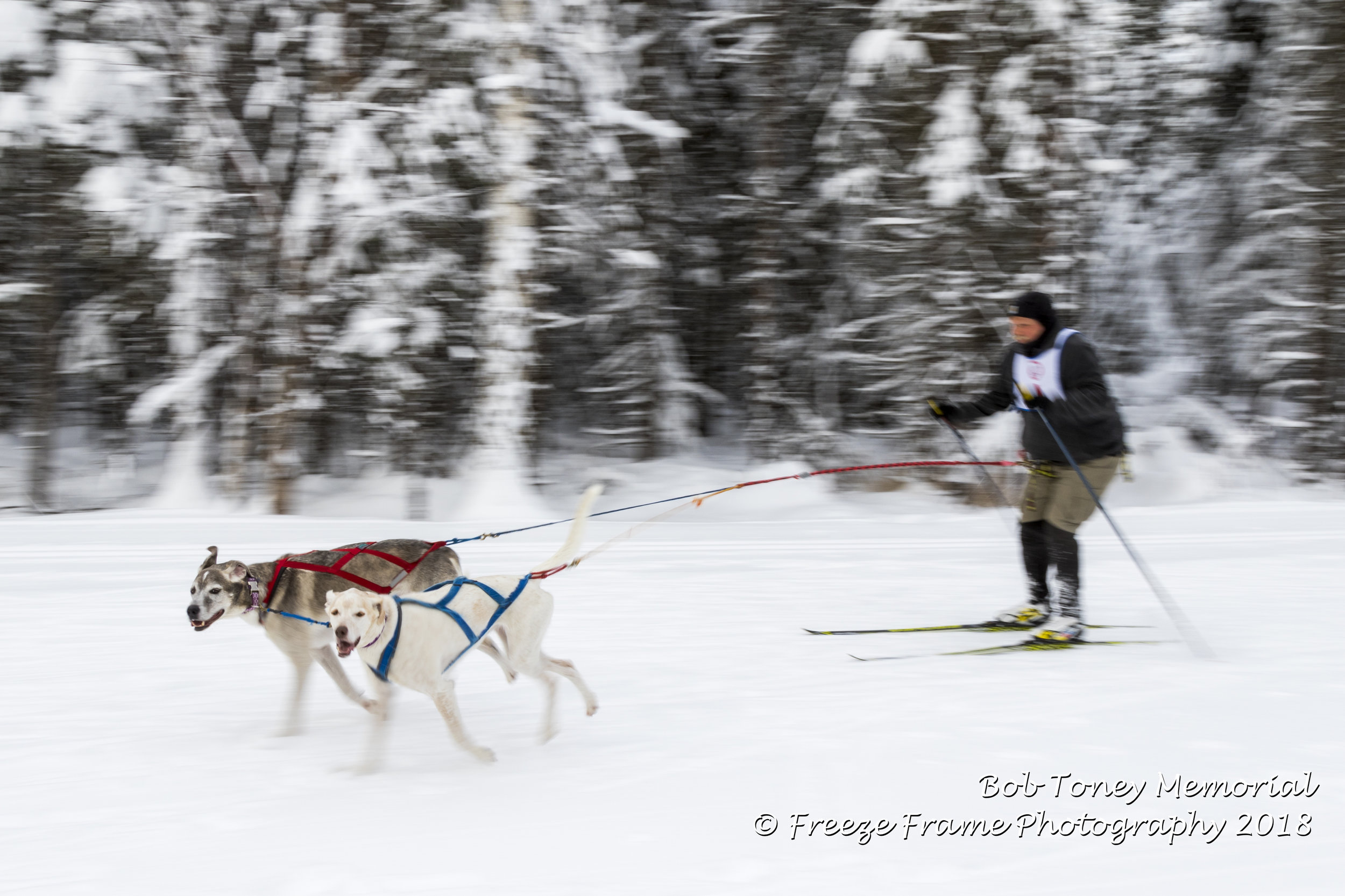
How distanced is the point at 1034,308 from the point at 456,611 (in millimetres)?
3345

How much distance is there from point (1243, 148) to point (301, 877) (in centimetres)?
1487

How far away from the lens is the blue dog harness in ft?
11.1

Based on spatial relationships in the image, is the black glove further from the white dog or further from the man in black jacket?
the white dog

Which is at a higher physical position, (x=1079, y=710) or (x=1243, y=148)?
(x=1243, y=148)

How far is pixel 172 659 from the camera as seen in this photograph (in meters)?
5.11

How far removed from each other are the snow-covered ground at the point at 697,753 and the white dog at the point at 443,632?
21 centimetres

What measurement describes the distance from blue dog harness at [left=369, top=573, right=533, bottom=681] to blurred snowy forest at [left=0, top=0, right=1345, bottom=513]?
260 inches

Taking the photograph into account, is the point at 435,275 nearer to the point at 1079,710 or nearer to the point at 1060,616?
the point at 1060,616

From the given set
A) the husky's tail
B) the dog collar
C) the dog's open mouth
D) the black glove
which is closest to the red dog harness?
the dog collar

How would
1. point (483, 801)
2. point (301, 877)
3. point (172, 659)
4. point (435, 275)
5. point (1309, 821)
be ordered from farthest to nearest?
point (435, 275) → point (172, 659) → point (483, 801) → point (1309, 821) → point (301, 877)

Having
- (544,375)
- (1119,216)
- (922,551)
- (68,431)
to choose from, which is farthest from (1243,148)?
(68,431)

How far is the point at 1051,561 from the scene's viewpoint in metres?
5.42

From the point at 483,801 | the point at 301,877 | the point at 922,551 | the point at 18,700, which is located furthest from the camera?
the point at 922,551

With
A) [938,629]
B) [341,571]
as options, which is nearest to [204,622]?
[341,571]
